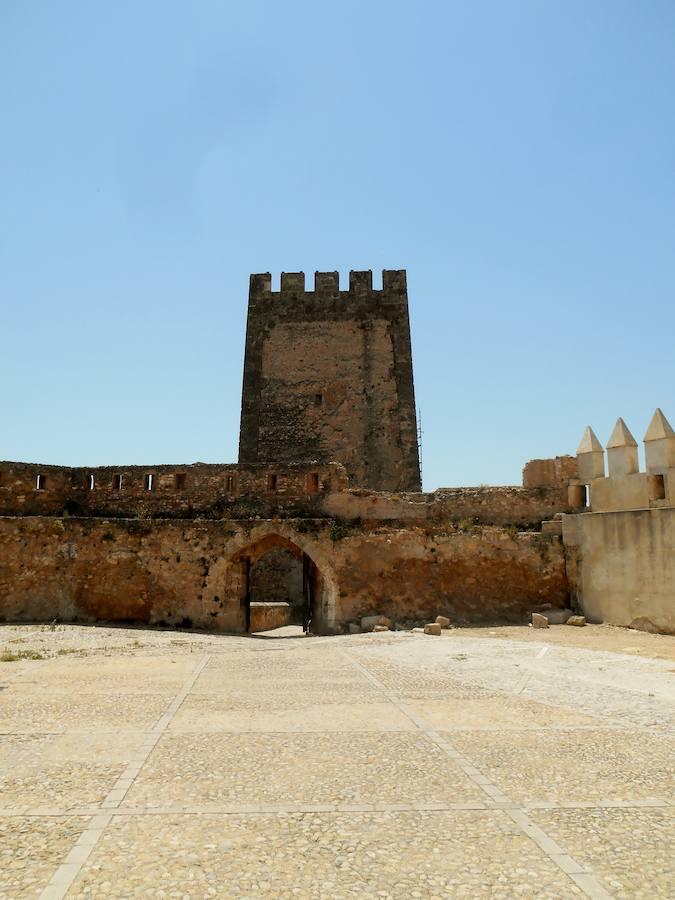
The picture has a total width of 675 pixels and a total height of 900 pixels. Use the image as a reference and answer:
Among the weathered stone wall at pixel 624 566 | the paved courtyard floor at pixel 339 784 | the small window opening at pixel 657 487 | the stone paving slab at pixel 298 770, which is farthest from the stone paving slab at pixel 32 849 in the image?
the small window opening at pixel 657 487

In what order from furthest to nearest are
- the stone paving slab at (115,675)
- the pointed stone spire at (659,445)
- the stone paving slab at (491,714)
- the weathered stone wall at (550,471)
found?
the weathered stone wall at (550,471)
the pointed stone spire at (659,445)
the stone paving slab at (115,675)
the stone paving slab at (491,714)

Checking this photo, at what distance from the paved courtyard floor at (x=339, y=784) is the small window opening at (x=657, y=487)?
506 centimetres

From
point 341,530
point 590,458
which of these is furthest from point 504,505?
point 341,530

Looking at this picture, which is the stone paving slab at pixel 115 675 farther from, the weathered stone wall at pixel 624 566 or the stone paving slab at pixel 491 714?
the weathered stone wall at pixel 624 566

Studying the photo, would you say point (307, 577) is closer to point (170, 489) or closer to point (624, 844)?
point (170, 489)

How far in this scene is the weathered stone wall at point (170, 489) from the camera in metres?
17.0

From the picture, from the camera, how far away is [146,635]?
14297mm

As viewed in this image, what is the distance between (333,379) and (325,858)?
2233cm

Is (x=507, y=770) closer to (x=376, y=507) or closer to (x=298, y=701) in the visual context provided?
(x=298, y=701)

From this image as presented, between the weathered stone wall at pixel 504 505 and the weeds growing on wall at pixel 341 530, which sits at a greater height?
the weathered stone wall at pixel 504 505

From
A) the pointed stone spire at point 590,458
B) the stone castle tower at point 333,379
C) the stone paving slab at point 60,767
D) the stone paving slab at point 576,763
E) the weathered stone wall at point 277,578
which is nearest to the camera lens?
the stone paving slab at point 60,767

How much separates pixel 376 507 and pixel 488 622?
3.59 meters

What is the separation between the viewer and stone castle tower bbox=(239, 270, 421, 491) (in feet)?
81.0

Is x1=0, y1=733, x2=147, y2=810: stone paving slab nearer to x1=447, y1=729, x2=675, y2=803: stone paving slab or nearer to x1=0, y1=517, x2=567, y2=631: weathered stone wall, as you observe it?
x1=447, y1=729, x2=675, y2=803: stone paving slab
